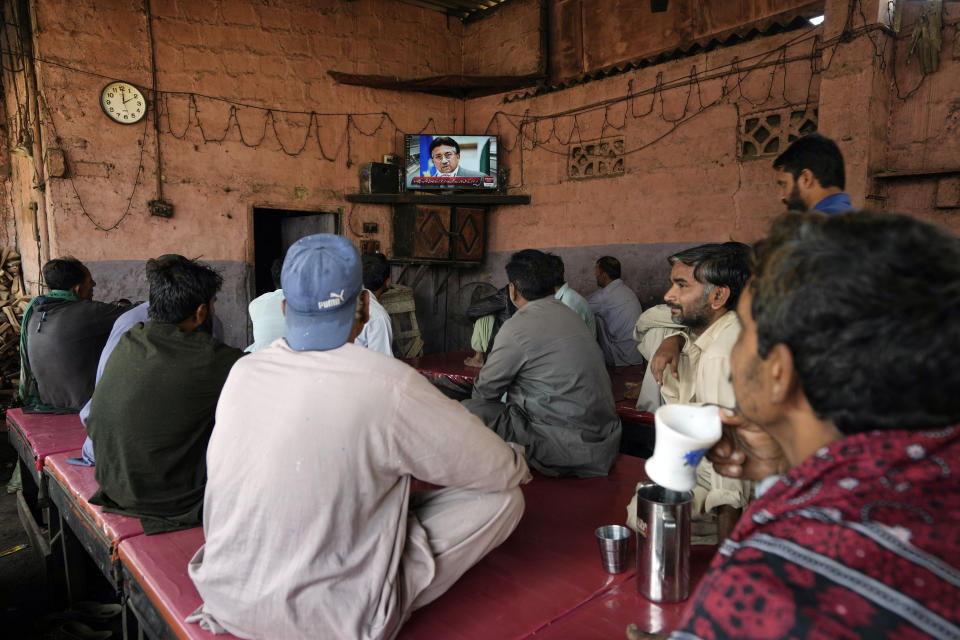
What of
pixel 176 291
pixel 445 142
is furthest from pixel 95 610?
pixel 445 142

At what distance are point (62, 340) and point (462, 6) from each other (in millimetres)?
6806

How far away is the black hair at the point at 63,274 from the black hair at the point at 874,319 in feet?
14.3

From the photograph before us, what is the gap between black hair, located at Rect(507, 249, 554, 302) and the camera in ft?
10.1

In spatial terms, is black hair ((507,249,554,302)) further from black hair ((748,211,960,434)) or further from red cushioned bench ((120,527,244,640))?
black hair ((748,211,960,434))

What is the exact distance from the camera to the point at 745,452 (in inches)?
50.3

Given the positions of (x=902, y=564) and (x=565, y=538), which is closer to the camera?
(x=902, y=564)

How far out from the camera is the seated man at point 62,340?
3705mm

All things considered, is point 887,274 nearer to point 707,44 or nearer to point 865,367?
point 865,367

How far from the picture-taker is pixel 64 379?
3.83 m

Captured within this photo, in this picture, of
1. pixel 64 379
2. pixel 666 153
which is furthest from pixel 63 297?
pixel 666 153

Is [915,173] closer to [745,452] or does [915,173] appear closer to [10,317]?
[745,452]

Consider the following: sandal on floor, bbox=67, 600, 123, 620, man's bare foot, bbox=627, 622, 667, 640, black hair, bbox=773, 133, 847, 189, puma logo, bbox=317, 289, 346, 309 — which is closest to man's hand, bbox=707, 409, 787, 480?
man's bare foot, bbox=627, 622, 667, 640

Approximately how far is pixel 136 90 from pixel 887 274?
287 inches

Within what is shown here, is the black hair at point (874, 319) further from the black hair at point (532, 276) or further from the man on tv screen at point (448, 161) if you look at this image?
the man on tv screen at point (448, 161)
